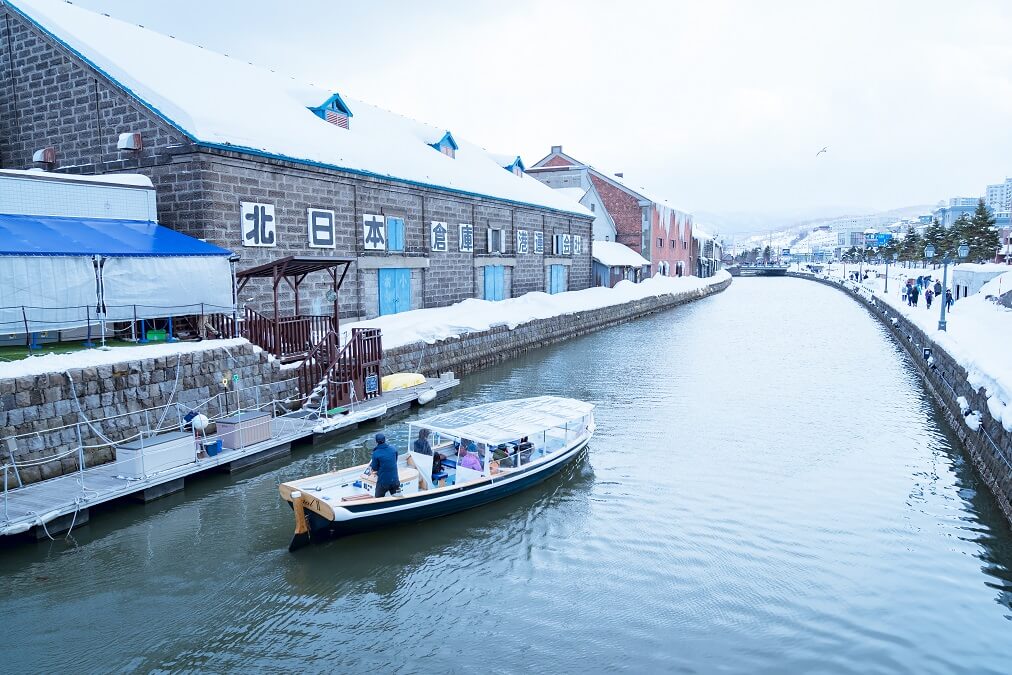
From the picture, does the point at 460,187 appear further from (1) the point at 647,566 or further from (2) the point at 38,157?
(1) the point at 647,566

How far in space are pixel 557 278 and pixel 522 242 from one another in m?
7.60

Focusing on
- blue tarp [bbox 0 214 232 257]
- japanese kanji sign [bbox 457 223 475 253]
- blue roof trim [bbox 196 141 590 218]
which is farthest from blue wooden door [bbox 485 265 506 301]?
blue tarp [bbox 0 214 232 257]

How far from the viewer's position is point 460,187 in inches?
1442

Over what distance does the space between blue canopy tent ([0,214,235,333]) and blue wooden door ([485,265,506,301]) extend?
21348 millimetres

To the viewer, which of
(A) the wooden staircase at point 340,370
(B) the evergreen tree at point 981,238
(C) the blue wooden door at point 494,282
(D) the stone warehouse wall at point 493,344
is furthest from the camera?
(B) the evergreen tree at point 981,238

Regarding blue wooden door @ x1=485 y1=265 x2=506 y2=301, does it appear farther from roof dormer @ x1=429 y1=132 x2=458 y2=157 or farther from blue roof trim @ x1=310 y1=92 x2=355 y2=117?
blue roof trim @ x1=310 y1=92 x2=355 y2=117

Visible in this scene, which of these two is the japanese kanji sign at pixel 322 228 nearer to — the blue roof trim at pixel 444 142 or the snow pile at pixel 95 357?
the snow pile at pixel 95 357

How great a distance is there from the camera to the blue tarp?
16484mm

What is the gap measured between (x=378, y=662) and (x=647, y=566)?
4.94 metres

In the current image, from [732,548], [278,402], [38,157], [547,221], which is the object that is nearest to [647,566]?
[732,548]

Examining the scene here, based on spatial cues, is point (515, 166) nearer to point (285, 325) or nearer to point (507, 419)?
point (285, 325)

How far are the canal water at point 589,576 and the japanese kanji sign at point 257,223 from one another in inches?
363

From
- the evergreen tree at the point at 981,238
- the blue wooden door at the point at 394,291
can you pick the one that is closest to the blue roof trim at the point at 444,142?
the blue wooden door at the point at 394,291

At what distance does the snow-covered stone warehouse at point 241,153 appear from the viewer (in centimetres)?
2267
